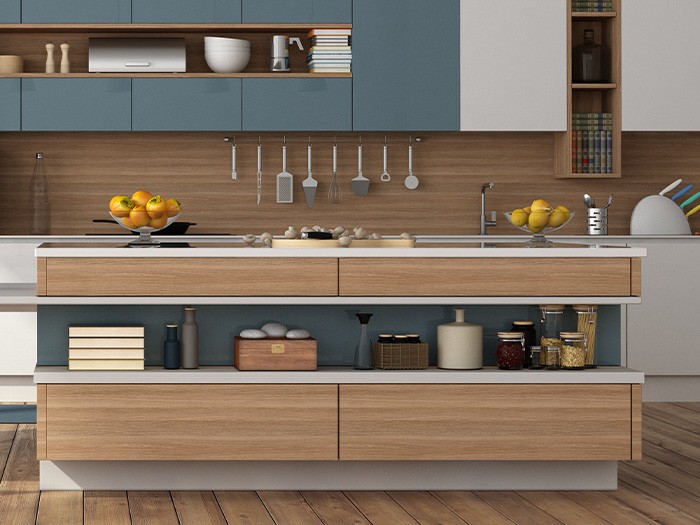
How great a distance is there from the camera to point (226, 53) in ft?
19.3

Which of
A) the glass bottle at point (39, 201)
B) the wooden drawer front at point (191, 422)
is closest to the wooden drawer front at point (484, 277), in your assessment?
the wooden drawer front at point (191, 422)

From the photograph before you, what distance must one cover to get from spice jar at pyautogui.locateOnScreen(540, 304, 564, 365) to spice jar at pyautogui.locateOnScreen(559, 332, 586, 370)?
0.03 meters

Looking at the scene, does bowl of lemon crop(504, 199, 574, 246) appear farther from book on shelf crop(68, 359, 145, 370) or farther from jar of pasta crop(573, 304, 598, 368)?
book on shelf crop(68, 359, 145, 370)

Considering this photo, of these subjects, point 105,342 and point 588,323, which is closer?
point 105,342

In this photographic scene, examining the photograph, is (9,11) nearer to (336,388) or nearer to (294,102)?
(294,102)

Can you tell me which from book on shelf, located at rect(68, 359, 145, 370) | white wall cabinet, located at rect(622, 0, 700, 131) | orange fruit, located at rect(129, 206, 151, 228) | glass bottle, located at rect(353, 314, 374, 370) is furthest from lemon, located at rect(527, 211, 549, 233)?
white wall cabinet, located at rect(622, 0, 700, 131)

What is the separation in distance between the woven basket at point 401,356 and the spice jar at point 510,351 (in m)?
0.26

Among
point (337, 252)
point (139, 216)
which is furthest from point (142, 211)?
point (337, 252)

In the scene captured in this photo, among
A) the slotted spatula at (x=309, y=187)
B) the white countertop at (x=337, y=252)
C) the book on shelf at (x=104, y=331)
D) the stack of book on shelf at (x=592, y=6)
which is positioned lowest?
the book on shelf at (x=104, y=331)

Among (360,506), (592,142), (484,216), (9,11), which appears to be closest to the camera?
(360,506)

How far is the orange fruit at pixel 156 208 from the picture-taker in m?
3.79

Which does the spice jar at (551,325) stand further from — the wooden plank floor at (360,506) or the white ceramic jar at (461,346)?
the wooden plank floor at (360,506)

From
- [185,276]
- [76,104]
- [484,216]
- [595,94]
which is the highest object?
[595,94]

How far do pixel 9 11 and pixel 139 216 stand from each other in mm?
2535
